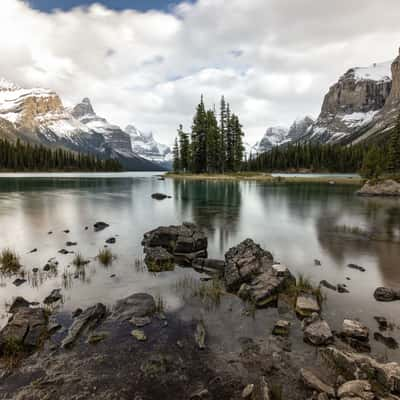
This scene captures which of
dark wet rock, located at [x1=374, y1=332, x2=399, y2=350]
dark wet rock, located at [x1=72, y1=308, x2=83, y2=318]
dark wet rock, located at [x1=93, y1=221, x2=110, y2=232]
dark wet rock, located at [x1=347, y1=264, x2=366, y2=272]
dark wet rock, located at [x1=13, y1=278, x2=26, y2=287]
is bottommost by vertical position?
dark wet rock, located at [x1=374, y1=332, x2=399, y2=350]

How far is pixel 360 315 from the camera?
937 cm

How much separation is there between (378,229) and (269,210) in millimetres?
12656

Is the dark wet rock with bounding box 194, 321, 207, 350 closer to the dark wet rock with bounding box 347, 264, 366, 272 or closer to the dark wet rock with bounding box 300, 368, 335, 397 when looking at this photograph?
the dark wet rock with bounding box 300, 368, 335, 397

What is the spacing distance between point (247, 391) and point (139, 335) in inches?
146

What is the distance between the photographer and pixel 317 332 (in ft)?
26.1

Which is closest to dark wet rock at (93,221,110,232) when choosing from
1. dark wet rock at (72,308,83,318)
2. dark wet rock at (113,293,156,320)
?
dark wet rock at (113,293,156,320)

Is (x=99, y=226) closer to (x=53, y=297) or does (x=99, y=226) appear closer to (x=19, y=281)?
(x=19, y=281)

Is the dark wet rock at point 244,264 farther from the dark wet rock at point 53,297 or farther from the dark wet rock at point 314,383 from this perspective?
the dark wet rock at point 53,297

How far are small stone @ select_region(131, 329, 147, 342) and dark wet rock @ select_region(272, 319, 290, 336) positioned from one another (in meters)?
4.11

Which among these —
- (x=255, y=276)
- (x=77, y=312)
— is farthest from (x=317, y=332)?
(x=77, y=312)

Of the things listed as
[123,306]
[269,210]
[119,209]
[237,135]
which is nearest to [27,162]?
[237,135]

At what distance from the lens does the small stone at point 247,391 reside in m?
5.98

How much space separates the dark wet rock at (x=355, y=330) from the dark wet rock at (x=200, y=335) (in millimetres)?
4321

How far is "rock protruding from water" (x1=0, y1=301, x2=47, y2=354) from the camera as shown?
7.42m
